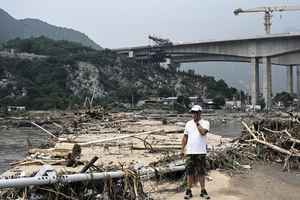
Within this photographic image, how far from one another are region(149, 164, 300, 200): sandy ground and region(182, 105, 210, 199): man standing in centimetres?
32

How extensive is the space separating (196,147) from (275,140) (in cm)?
703

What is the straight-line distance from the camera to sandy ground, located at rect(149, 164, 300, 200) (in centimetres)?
1011

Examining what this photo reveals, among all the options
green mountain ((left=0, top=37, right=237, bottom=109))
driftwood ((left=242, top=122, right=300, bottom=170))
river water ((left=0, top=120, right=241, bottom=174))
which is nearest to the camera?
driftwood ((left=242, top=122, right=300, bottom=170))

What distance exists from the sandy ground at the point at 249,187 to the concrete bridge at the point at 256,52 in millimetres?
71269

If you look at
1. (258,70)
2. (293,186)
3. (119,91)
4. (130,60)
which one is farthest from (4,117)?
(293,186)

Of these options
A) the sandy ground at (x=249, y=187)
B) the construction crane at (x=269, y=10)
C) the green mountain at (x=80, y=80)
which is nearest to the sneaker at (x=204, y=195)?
the sandy ground at (x=249, y=187)

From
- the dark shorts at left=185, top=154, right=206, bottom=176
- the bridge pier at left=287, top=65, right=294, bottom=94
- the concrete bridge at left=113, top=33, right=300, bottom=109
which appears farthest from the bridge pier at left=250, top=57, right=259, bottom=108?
the dark shorts at left=185, top=154, right=206, bottom=176

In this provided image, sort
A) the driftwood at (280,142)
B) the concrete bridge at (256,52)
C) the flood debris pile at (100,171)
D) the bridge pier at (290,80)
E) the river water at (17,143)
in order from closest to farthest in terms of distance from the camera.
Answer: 1. the flood debris pile at (100,171)
2. the driftwood at (280,142)
3. the river water at (17,143)
4. the concrete bridge at (256,52)
5. the bridge pier at (290,80)

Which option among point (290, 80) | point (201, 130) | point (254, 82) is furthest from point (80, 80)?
point (201, 130)

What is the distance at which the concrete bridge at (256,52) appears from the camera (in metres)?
84.0

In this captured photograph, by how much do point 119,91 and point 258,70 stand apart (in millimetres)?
31907

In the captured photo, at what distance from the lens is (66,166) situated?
1277cm

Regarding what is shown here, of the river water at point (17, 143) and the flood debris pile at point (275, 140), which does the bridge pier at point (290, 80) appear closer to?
the river water at point (17, 143)

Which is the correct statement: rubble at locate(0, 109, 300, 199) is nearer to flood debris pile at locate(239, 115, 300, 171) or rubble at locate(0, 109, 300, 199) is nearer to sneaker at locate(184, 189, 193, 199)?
flood debris pile at locate(239, 115, 300, 171)
